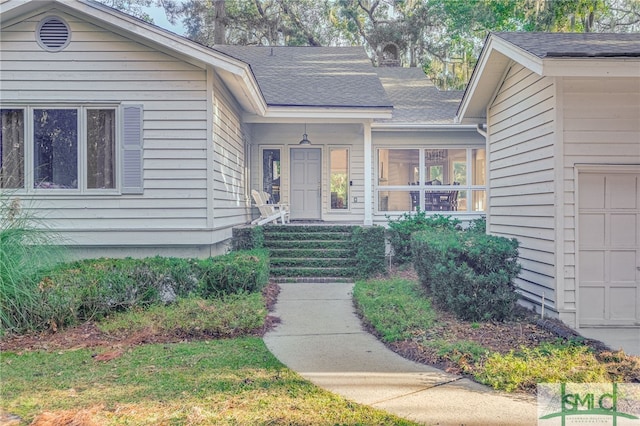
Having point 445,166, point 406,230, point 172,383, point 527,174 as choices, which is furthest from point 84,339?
point 445,166

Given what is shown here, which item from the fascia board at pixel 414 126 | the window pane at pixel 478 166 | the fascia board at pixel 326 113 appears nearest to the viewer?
the fascia board at pixel 326 113

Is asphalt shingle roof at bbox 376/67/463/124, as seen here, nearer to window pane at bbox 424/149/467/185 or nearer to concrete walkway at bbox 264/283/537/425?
window pane at bbox 424/149/467/185

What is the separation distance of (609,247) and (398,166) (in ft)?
23.2

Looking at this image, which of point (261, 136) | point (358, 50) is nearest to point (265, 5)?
point (358, 50)

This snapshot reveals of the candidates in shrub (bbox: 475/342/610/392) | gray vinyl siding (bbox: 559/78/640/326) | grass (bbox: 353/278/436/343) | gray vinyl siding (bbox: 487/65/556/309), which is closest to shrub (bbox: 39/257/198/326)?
grass (bbox: 353/278/436/343)

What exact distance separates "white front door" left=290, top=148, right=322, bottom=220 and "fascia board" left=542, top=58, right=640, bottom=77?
7.78 metres

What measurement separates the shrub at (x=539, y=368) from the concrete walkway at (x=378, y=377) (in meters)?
0.18

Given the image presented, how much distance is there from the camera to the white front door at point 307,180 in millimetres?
12484

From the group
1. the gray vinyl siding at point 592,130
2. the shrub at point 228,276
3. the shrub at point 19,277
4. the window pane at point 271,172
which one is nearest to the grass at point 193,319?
the shrub at point 228,276

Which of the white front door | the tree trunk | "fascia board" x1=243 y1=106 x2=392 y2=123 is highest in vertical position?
the tree trunk

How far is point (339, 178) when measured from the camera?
41.0ft

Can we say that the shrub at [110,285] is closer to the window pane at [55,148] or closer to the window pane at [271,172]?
the window pane at [55,148]

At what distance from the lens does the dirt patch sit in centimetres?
479

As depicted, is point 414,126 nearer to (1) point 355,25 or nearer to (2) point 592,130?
(2) point 592,130
